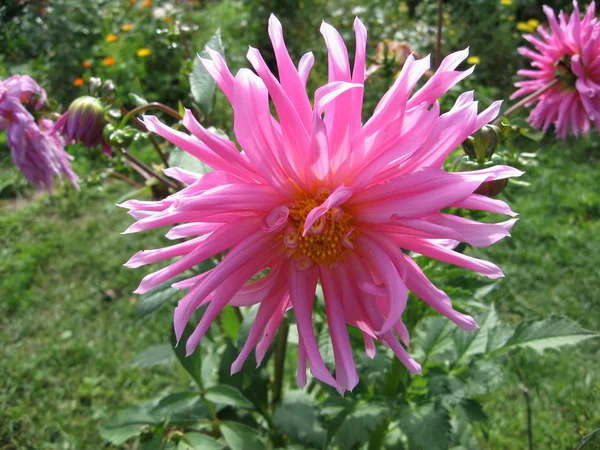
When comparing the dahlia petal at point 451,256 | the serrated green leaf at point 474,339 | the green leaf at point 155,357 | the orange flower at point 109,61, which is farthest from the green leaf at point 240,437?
the orange flower at point 109,61

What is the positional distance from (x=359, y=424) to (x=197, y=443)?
1.33 feet

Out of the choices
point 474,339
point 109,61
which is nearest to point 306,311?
point 474,339

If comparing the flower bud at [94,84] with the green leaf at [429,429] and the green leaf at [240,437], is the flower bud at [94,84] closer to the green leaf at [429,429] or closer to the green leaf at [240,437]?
the green leaf at [240,437]

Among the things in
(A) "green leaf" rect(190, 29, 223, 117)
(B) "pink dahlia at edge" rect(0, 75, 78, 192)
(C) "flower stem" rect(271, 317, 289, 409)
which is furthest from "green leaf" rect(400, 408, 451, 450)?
(B) "pink dahlia at edge" rect(0, 75, 78, 192)

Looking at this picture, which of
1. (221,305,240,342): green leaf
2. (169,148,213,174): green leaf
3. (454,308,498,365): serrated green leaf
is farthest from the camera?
(221,305,240,342): green leaf

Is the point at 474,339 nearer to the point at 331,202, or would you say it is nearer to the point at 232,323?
the point at 232,323

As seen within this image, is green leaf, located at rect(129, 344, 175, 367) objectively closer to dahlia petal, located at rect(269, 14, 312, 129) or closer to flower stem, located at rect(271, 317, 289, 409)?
flower stem, located at rect(271, 317, 289, 409)

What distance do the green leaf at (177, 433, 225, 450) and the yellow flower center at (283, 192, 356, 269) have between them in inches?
26.1

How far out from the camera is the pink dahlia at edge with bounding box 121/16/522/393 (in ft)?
2.57

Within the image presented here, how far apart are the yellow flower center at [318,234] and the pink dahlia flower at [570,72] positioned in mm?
834

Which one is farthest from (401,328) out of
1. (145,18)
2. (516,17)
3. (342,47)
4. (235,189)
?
(145,18)

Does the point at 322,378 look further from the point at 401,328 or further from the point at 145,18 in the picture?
the point at 145,18

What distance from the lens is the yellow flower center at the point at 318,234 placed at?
0.88 m

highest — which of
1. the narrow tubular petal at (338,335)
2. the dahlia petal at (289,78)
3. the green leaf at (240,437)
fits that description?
the dahlia petal at (289,78)
